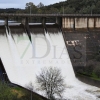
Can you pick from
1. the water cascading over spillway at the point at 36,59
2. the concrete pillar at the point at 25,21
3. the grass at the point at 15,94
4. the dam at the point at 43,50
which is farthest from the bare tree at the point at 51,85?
the concrete pillar at the point at 25,21

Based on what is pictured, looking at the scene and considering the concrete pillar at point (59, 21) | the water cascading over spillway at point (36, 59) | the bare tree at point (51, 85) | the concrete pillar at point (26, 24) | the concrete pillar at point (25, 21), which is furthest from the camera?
the concrete pillar at point (59, 21)

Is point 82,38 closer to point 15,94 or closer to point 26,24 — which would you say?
point 26,24

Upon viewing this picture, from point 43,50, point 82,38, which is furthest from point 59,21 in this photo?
point 43,50

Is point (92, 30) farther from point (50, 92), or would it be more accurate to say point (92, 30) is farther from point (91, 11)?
point (50, 92)

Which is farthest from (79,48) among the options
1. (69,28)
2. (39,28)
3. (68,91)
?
(68,91)

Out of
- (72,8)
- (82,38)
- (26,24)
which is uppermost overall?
(72,8)

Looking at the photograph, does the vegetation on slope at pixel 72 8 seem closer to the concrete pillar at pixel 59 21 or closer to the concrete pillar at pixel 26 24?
the concrete pillar at pixel 59 21
